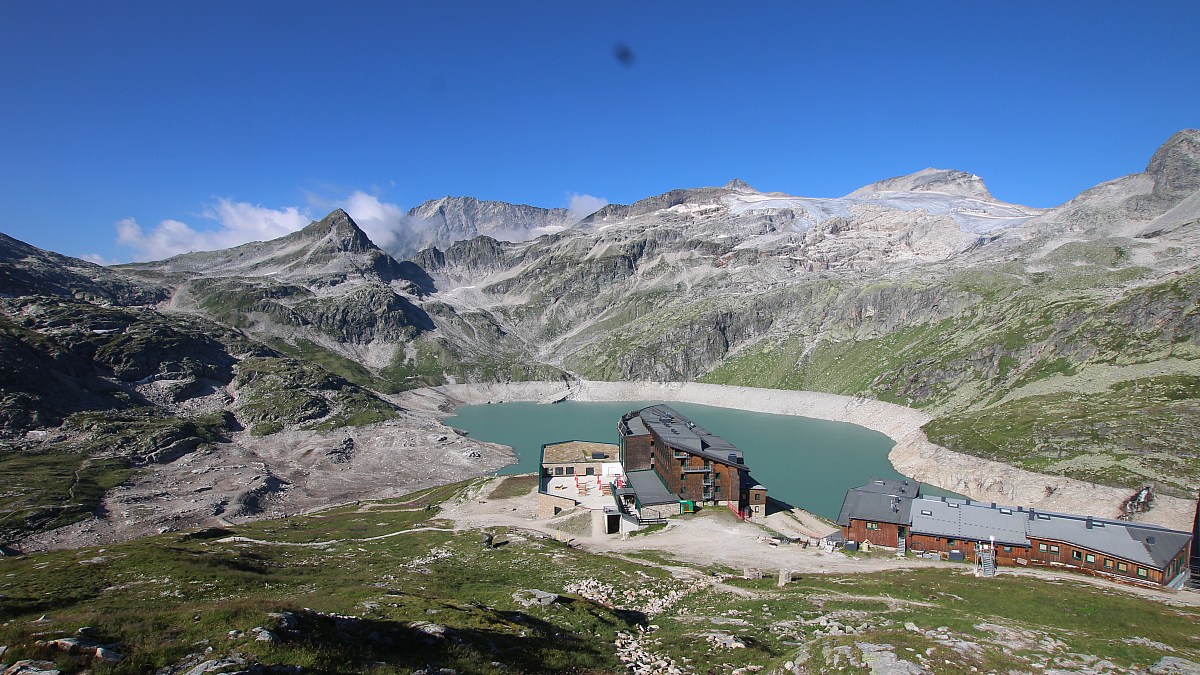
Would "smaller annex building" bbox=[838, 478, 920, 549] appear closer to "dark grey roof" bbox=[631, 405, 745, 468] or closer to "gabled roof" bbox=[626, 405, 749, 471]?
"gabled roof" bbox=[626, 405, 749, 471]

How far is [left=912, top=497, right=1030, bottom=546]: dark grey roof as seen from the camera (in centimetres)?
4544

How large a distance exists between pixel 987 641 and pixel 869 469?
8087cm

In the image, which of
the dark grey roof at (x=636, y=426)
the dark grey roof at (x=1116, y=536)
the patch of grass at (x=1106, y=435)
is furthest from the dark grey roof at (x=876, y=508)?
the patch of grass at (x=1106, y=435)

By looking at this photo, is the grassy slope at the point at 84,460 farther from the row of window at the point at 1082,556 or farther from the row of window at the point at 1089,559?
the row of window at the point at 1089,559

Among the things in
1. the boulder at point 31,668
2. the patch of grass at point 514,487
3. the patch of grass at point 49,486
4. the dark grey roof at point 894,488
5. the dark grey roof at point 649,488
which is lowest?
the patch of grass at point 49,486

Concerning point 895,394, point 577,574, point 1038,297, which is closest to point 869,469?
point 895,394

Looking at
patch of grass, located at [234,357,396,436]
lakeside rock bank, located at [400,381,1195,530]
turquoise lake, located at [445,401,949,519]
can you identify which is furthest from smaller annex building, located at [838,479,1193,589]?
patch of grass, located at [234,357,396,436]

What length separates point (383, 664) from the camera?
13992mm

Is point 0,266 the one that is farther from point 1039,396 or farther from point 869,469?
point 1039,396

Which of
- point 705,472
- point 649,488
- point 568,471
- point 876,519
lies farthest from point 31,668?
point 568,471

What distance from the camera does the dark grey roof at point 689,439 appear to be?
57.4 meters

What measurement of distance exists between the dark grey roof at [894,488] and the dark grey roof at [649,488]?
19.3 m

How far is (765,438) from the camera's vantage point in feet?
409

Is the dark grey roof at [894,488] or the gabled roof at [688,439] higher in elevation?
the gabled roof at [688,439]
